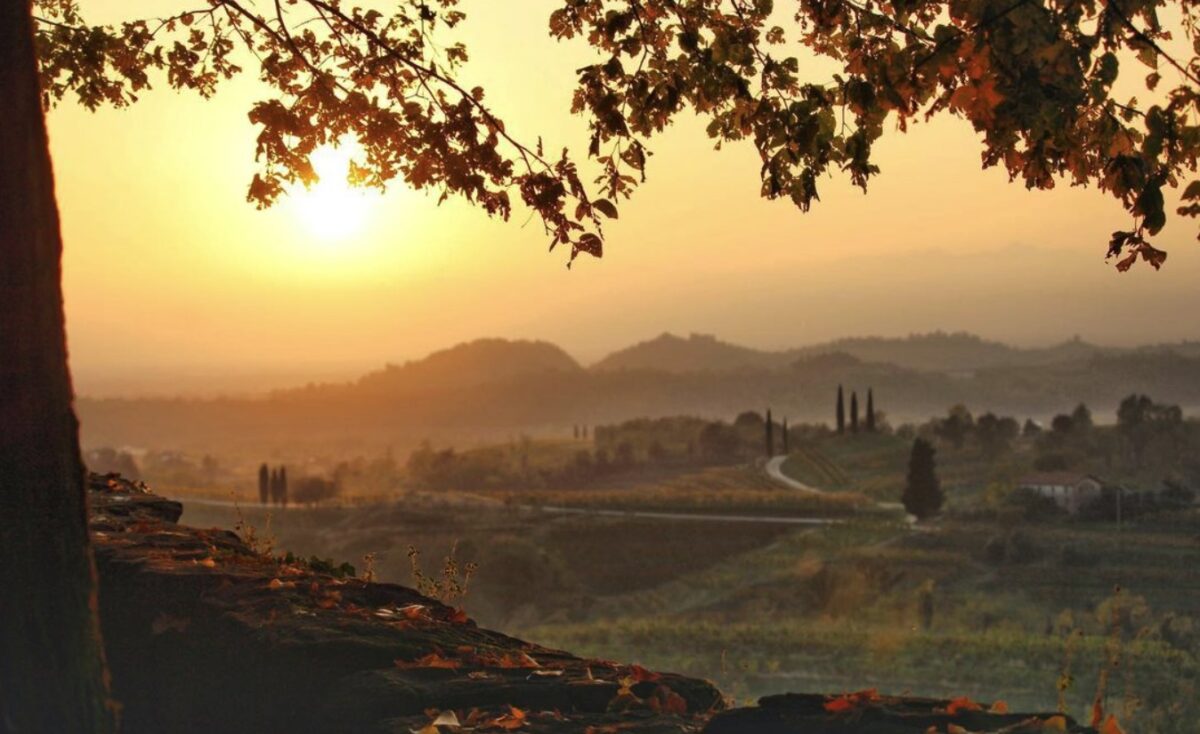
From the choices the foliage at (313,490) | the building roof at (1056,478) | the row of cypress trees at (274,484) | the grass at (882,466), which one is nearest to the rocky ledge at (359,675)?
the row of cypress trees at (274,484)

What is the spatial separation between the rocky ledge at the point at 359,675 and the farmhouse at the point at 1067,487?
88261mm

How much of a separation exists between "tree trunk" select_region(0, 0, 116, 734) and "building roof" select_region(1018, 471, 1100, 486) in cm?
9451

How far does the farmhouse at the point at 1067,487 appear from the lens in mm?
91125

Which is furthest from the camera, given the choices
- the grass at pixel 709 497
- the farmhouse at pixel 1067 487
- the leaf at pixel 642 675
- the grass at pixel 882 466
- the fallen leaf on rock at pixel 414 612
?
the grass at pixel 882 466

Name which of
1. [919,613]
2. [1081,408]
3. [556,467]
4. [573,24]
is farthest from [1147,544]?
[573,24]

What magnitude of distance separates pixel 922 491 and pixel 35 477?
92.0 metres

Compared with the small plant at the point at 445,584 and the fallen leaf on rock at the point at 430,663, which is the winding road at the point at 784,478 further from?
the fallen leaf on rock at the point at 430,663

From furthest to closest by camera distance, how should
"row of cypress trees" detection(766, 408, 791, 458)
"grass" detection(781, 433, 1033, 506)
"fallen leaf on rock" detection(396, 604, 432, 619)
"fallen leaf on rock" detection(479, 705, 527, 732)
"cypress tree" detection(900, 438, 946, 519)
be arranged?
"row of cypress trees" detection(766, 408, 791, 458) < "grass" detection(781, 433, 1033, 506) < "cypress tree" detection(900, 438, 946, 519) < "fallen leaf on rock" detection(396, 604, 432, 619) < "fallen leaf on rock" detection(479, 705, 527, 732)

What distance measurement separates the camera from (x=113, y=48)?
41.7 feet

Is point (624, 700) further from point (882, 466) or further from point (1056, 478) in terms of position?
point (882, 466)

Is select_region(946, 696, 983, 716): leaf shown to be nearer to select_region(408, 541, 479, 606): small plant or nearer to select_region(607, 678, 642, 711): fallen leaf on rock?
select_region(607, 678, 642, 711): fallen leaf on rock

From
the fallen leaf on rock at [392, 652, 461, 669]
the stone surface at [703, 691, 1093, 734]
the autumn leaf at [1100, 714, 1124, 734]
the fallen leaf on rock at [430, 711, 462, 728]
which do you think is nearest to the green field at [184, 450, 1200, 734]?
the fallen leaf on rock at [392, 652, 461, 669]

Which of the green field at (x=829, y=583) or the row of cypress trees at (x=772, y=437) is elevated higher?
the row of cypress trees at (x=772, y=437)

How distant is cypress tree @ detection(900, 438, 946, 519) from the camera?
9406 centimetres
